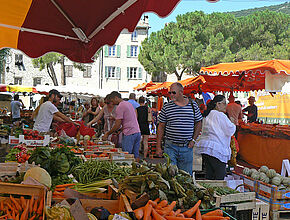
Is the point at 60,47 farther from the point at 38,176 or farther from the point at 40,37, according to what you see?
the point at 38,176

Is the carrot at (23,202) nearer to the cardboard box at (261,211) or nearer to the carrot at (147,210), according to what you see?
the carrot at (147,210)

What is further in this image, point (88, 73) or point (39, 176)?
point (88, 73)

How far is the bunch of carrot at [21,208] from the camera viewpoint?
8.12 feet

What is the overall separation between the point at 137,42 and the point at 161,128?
39536 millimetres

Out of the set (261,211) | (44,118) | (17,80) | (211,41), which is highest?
(211,41)

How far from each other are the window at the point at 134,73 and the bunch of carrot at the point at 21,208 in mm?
40610

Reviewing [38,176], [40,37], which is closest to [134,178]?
[38,176]

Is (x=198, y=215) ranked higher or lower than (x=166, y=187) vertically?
lower

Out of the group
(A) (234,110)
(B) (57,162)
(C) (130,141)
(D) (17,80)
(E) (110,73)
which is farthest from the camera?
(D) (17,80)

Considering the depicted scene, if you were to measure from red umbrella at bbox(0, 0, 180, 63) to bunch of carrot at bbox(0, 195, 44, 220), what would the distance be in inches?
90.9

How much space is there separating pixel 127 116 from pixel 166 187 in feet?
12.4

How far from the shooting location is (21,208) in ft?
8.37

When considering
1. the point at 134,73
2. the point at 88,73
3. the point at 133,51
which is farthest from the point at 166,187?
the point at 88,73

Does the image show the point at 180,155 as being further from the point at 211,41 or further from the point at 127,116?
the point at 211,41
